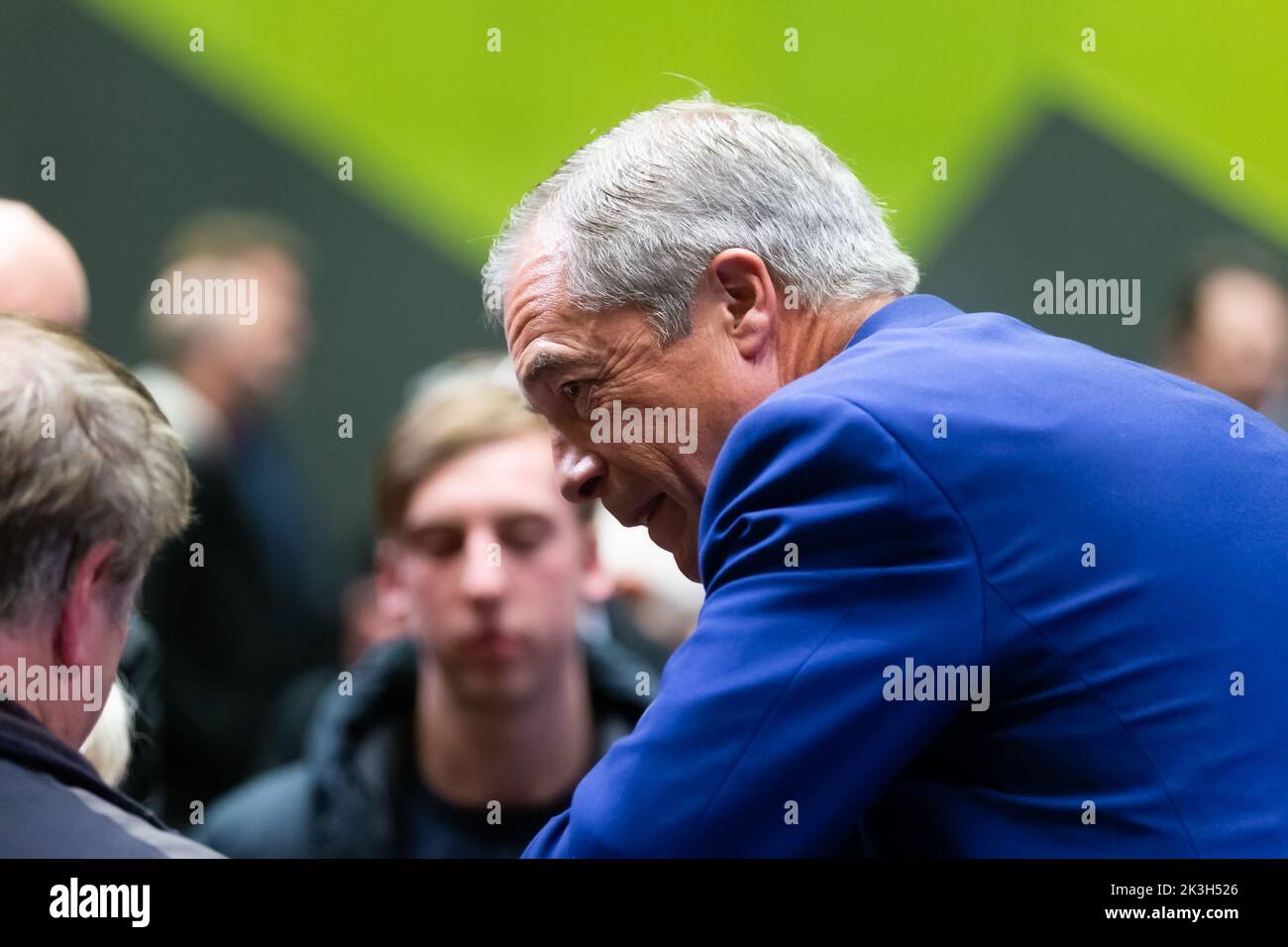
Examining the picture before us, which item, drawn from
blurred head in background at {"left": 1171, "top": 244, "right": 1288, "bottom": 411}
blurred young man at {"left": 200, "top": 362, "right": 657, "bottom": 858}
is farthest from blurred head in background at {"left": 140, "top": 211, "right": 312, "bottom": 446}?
blurred head in background at {"left": 1171, "top": 244, "right": 1288, "bottom": 411}

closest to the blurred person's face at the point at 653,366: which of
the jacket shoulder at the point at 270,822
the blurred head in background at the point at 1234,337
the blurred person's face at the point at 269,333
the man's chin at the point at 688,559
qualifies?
the man's chin at the point at 688,559

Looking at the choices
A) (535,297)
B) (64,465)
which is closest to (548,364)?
(535,297)

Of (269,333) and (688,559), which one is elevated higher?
(269,333)

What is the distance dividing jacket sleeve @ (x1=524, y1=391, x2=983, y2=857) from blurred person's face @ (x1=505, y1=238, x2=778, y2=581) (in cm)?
41

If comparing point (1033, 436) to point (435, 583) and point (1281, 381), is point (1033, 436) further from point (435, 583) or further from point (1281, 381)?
point (1281, 381)

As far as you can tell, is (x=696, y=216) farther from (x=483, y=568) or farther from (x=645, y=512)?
(x=483, y=568)

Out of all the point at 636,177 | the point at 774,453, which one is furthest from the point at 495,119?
the point at 774,453

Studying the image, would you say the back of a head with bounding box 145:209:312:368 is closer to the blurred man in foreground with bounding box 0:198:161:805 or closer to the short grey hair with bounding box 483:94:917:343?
the blurred man in foreground with bounding box 0:198:161:805

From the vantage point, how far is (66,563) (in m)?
1.82

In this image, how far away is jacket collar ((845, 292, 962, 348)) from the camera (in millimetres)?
1948

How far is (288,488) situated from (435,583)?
1949 mm

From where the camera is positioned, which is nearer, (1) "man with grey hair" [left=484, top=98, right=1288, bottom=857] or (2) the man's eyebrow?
(1) "man with grey hair" [left=484, top=98, right=1288, bottom=857]

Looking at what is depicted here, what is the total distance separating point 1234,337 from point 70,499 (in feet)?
11.1
